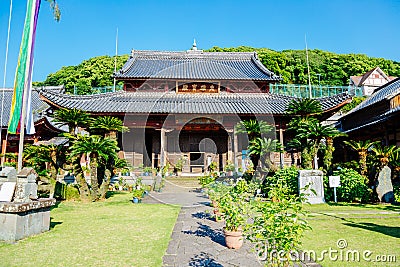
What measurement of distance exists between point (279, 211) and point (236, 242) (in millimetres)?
1785

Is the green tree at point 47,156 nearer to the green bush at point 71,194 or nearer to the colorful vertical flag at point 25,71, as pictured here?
the green bush at point 71,194

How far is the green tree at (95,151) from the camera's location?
9.09m

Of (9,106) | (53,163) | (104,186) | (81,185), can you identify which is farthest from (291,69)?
(53,163)

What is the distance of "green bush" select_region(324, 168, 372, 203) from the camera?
30.2ft

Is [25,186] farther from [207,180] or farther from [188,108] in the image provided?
[188,108]

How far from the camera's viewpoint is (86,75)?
46.3m

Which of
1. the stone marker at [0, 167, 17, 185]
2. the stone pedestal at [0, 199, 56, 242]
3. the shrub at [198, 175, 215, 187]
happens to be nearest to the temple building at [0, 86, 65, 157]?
the shrub at [198, 175, 215, 187]

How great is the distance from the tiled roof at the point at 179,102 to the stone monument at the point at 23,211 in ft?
34.5

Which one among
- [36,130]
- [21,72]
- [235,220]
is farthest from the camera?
[36,130]


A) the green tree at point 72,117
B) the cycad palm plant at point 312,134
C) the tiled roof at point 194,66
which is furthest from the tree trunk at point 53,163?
the tiled roof at point 194,66

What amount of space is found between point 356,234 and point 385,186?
496cm

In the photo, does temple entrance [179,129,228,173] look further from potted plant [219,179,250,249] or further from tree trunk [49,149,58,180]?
potted plant [219,179,250,249]

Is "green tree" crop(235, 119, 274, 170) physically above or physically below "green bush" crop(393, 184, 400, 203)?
above

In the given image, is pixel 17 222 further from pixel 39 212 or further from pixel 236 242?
pixel 236 242
